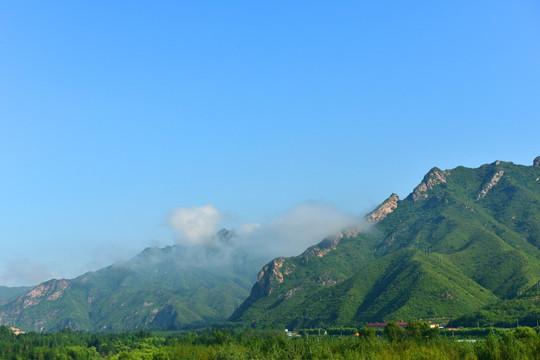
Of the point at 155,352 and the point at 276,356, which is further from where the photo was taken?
the point at 155,352

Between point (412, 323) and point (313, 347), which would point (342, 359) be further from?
point (412, 323)

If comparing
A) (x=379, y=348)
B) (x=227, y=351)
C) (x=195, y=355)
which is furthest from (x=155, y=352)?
(x=379, y=348)

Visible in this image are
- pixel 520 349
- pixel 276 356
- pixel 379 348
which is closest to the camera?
pixel 520 349

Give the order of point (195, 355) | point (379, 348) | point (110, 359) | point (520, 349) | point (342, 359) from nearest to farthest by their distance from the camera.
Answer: point (520, 349)
point (342, 359)
point (379, 348)
point (110, 359)
point (195, 355)

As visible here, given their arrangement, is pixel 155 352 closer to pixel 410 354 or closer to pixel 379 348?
pixel 379 348

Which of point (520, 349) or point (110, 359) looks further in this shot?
point (110, 359)

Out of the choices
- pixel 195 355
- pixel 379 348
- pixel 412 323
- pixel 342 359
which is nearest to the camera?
pixel 342 359

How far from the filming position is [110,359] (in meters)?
152

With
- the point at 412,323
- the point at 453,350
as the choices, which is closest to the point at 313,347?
the point at 453,350

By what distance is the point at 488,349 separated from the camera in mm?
100688

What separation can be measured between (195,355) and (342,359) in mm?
70649

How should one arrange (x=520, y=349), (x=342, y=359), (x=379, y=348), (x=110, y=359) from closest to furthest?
(x=520, y=349), (x=342, y=359), (x=379, y=348), (x=110, y=359)

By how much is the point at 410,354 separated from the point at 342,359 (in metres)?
A: 15.8

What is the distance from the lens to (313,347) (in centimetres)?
12325
